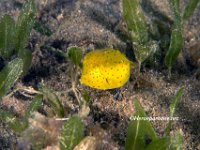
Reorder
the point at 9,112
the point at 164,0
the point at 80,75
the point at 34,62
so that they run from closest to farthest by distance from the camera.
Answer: the point at 9,112 → the point at 80,75 → the point at 34,62 → the point at 164,0

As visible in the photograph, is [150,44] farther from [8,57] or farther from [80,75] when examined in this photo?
[8,57]

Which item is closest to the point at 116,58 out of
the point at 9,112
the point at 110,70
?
the point at 110,70

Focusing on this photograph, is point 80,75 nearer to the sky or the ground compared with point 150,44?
nearer to the ground

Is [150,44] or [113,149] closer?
[113,149]

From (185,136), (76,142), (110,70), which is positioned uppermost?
(110,70)

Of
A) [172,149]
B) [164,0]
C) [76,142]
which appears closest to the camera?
[76,142]

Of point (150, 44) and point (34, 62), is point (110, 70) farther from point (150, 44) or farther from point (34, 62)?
point (34, 62)

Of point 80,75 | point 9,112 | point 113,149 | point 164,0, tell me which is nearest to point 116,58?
point 80,75
